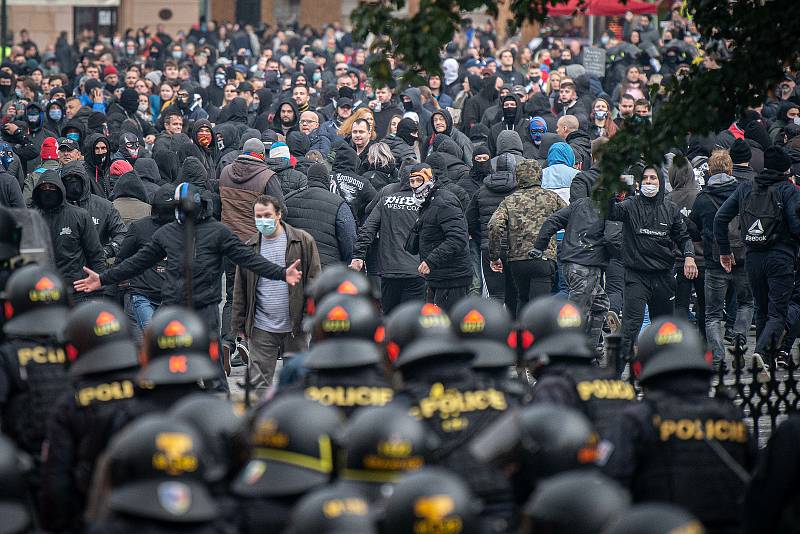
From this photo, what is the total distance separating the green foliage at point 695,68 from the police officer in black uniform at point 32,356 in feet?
6.83

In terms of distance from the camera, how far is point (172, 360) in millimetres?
6895

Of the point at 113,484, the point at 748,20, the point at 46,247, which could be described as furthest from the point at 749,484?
the point at 46,247

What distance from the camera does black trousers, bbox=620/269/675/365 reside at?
42.7 ft

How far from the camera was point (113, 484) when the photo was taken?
207 inches

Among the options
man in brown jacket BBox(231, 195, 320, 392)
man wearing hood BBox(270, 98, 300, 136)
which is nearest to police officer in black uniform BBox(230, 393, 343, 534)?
man in brown jacket BBox(231, 195, 320, 392)

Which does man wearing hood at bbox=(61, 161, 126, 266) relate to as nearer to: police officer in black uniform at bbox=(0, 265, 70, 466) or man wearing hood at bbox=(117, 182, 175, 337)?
man wearing hood at bbox=(117, 182, 175, 337)

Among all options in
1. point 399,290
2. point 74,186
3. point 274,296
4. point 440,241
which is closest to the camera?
point 274,296

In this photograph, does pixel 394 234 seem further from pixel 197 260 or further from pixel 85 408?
pixel 85 408

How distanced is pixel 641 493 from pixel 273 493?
181 centimetres

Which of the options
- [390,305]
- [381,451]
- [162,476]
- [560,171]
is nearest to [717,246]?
[560,171]

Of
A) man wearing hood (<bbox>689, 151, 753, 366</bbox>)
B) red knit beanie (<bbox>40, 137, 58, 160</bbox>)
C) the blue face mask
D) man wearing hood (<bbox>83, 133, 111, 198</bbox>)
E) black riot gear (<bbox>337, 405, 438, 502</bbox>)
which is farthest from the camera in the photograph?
man wearing hood (<bbox>83, 133, 111, 198</bbox>)

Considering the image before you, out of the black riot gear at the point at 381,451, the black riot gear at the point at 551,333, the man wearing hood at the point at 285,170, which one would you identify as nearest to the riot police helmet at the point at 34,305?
the black riot gear at the point at 551,333

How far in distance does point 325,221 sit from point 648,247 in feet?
8.88

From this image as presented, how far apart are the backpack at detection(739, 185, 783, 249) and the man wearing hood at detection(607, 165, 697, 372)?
54 centimetres
